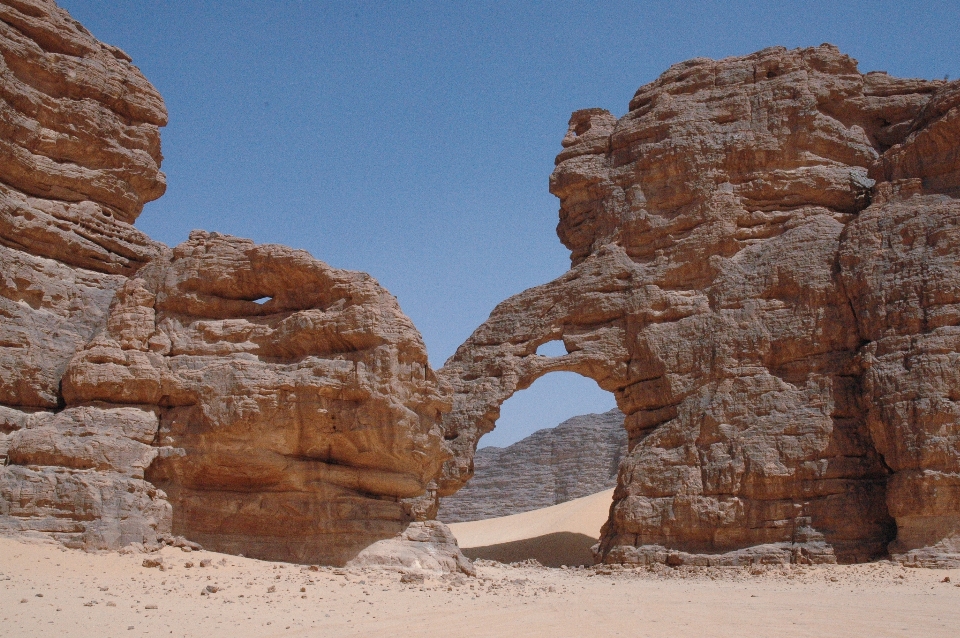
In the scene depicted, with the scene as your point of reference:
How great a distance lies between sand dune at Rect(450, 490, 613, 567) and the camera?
87.4 feet

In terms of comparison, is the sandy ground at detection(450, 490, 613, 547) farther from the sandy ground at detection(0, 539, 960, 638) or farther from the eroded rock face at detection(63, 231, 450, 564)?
the sandy ground at detection(0, 539, 960, 638)

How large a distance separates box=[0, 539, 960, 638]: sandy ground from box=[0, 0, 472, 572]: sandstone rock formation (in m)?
0.93

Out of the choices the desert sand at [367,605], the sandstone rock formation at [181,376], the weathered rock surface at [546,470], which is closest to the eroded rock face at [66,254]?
the sandstone rock formation at [181,376]

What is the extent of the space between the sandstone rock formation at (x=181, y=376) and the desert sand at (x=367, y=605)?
0.89 metres

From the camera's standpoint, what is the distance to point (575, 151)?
2533 centimetres

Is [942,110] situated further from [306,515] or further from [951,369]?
[306,515]

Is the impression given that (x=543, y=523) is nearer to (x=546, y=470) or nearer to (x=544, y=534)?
(x=544, y=534)

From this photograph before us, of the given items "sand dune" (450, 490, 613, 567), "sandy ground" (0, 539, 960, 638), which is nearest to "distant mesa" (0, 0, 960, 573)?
"sandy ground" (0, 539, 960, 638)

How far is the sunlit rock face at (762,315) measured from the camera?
1897 centimetres

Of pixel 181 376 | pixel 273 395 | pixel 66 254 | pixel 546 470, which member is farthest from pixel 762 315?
pixel 546 470

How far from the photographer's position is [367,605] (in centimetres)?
1042

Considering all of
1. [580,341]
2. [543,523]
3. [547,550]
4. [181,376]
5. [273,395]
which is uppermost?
[580,341]

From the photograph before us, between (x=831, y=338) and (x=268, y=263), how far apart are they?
12564 millimetres

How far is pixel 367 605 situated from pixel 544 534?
22111mm
